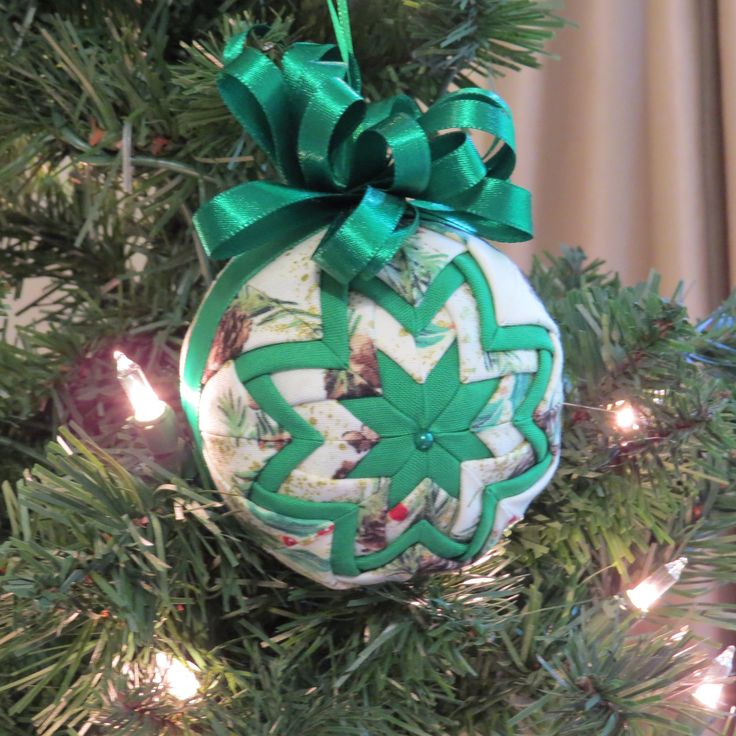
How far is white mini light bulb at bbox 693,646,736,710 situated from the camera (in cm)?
35

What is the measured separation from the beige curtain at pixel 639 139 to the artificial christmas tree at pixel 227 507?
11.3 inches

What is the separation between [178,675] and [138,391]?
0.41ft

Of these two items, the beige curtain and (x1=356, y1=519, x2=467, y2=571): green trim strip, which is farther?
the beige curtain

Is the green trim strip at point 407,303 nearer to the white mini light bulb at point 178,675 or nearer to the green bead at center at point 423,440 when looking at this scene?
the green bead at center at point 423,440

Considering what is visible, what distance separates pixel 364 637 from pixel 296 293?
0.17 m

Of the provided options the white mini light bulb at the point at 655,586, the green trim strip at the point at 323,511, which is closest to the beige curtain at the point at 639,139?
the white mini light bulb at the point at 655,586

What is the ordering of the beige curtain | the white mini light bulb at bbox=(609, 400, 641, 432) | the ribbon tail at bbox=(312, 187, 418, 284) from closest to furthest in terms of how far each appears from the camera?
1. the ribbon tail at bbox=(312, 187, 418, 284)
2. the white mini light bulb at bbox=(609, 400, 641, 432)
3. the beige curtain

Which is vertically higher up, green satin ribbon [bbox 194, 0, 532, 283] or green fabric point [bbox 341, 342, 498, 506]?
green satin ribbon [bbox 194, 0, 532, 283]

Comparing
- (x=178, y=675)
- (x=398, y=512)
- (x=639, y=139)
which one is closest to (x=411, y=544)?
(x=398, y=512)

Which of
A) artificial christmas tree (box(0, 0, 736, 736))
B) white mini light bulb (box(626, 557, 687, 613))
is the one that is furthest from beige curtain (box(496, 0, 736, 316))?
white mini light bulb (box(626, 557, 687, 613))

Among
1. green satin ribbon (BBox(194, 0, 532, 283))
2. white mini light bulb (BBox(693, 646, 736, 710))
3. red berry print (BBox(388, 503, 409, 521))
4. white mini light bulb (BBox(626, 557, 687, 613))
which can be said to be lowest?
white mini light bulb (BBox(693, 646, 736, 710))

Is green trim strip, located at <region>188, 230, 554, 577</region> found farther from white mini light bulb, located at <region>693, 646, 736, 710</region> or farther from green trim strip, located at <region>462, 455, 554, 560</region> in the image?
white mini light bulb, located at <region>693, 646, 736, 710</region>

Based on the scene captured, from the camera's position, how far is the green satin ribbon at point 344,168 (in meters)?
0.30

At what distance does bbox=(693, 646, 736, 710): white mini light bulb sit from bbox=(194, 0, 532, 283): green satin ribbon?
8.1 inches
